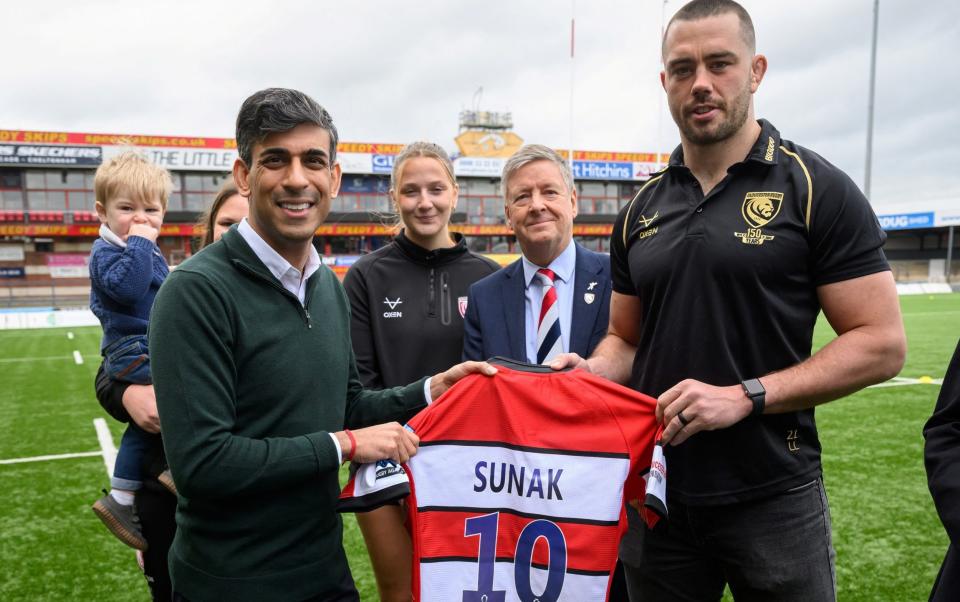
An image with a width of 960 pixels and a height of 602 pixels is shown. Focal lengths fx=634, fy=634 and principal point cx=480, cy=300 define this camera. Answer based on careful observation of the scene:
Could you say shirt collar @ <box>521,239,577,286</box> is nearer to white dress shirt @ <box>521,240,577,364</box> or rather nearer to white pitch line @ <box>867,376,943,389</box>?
white dress shirt @ <box>521,240,577,364</box>

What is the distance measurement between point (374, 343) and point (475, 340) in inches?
20.9

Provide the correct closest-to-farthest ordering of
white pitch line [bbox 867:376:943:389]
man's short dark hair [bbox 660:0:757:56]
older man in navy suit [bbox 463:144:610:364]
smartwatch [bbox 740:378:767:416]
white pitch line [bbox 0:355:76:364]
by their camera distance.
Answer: smartwatch [bbox 740:378:767:416], man's short dark hair [bbox 660:0:757:56], older man in navy suit [bbox 463:144:610:364], white pitch line [bbox 867:376:943:389], white pitch line [bbox 0:355:76:364]

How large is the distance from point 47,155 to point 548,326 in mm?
41730

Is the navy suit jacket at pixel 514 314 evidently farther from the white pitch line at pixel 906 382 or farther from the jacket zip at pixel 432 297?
the white pitch line at pixel 906 382

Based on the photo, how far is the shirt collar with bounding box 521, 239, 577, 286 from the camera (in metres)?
2.68

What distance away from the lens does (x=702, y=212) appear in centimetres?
205

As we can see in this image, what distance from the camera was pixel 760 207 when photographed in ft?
6.45

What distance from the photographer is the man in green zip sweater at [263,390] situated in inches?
63.2

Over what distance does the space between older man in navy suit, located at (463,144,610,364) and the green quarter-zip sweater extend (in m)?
0.83

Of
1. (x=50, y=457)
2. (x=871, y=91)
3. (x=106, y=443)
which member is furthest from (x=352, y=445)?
(x=871, y=91)

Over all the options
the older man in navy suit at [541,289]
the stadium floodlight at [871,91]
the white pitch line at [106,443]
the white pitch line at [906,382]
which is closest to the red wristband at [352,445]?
the older man in navy suit at [541,289]

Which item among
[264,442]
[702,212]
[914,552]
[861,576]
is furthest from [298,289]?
[914,552]

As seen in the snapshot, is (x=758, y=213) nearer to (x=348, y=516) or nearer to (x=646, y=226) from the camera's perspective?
(x=646, y=226)

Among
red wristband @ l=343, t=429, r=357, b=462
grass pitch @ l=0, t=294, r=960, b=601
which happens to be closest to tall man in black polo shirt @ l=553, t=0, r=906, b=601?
red wristband @ l=343, t=429, r=357, b=462
